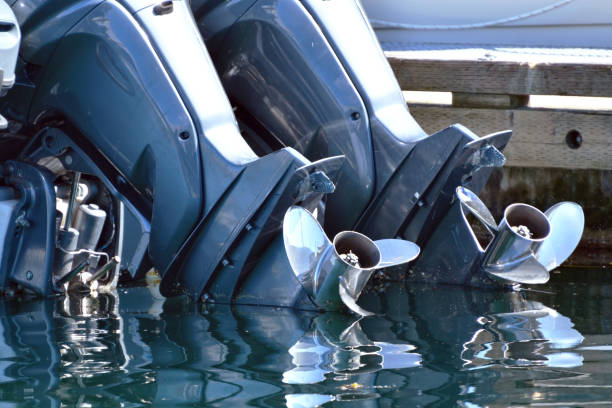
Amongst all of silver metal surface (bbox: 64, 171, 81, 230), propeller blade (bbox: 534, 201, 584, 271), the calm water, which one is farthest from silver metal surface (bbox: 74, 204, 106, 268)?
propeller blade (bbox: 534, 201, 584, 271)

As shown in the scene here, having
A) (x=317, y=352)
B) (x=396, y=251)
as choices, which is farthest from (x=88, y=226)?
(x=317, y=352)

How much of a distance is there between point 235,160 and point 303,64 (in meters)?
0.60

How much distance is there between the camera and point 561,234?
3338 mm

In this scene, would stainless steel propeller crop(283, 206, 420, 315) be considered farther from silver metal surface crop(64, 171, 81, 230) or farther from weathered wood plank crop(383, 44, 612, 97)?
weathered wood plank crop(383, 44, 612, 97)

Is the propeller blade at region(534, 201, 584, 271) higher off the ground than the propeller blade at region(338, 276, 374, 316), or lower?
higher

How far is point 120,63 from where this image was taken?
309 cm

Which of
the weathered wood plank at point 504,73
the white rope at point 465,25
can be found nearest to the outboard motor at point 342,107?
the weathered wood plank at point 504,73

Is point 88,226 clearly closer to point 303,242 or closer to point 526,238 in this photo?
point 303,242

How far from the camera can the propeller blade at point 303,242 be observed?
285cm

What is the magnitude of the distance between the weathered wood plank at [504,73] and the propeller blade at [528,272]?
1.20 m

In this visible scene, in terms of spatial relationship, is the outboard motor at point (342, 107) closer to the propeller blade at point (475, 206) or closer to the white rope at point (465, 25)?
the propeller blade at point (475, 206)

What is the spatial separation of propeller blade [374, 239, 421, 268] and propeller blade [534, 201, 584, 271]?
51 centimetres

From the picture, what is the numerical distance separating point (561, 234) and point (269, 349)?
1204mm

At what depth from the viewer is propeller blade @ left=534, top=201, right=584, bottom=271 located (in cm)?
329
